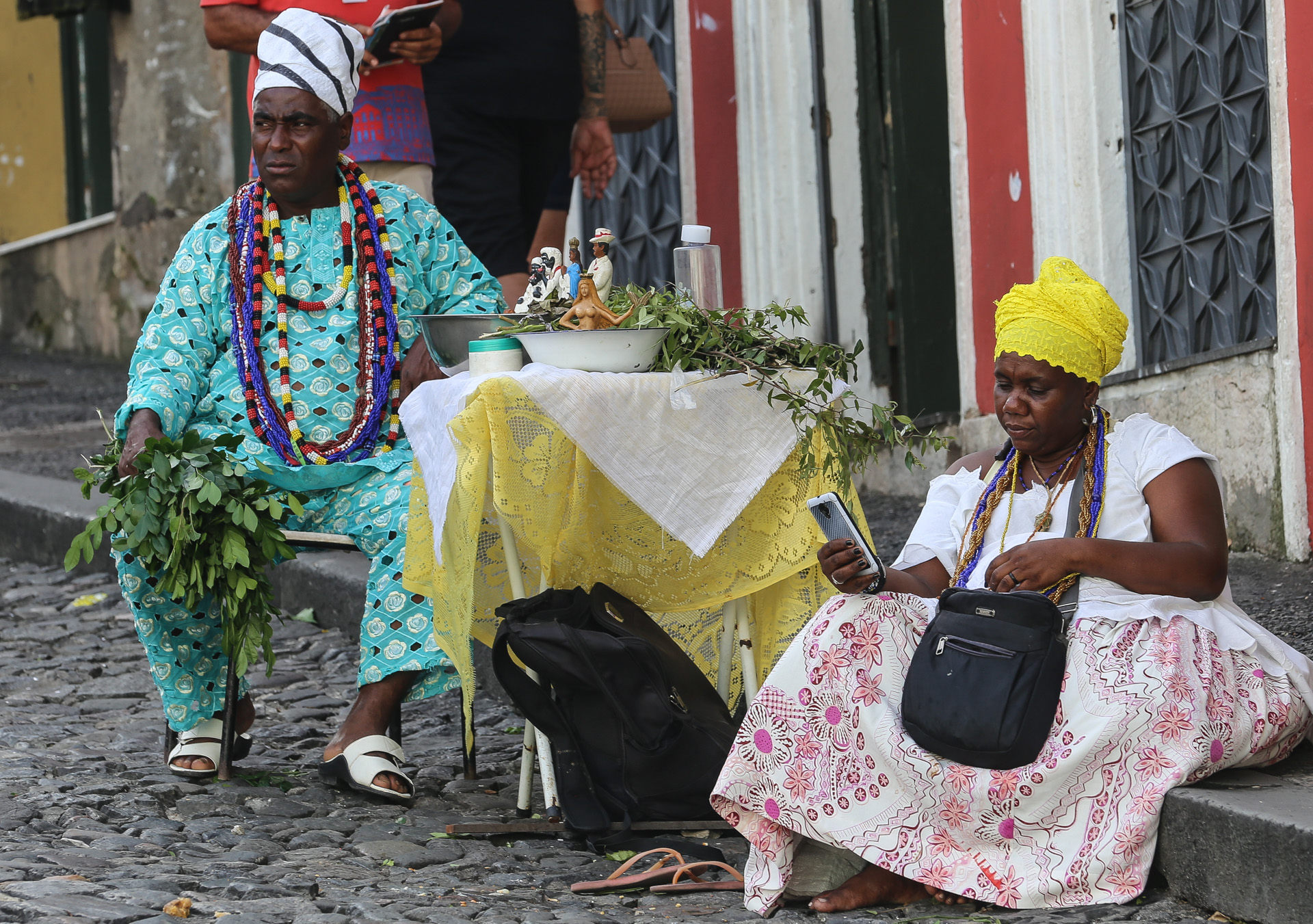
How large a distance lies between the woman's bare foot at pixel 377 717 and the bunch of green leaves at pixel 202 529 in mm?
250

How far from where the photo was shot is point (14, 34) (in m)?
15.5

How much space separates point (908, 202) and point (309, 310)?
139 inches

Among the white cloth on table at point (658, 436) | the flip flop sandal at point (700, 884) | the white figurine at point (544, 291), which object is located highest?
the white figurine at point (544, 291)

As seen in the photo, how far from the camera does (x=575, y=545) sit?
3.80 meters

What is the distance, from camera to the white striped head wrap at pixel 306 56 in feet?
13.6

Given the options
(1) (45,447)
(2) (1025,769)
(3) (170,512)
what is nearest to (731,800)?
(2) (1025,769)

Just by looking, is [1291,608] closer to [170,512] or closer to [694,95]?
[170,512]

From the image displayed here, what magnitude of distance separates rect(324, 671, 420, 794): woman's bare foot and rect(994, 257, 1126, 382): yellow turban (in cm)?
166

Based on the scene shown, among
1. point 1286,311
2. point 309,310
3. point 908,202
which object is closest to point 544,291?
point 309,310

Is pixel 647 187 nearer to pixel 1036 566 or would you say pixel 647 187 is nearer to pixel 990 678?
pixel 1036 566

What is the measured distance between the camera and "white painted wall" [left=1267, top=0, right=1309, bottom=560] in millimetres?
4883

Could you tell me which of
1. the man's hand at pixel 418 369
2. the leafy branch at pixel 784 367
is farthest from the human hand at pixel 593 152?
the leafy branch at pixel 784 367

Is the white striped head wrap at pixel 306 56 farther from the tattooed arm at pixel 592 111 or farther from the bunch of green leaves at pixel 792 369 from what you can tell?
the tattooed arm at pixel 592 111

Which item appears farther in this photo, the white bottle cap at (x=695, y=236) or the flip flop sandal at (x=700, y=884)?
the white bottle cap at (x=695, y=236)
